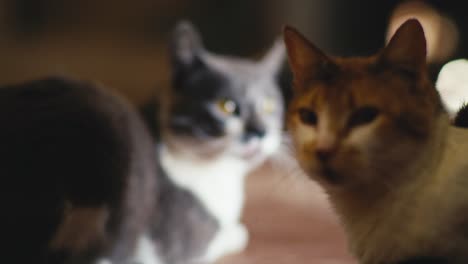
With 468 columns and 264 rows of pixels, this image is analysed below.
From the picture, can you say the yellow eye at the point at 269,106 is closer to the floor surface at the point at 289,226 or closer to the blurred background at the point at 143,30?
the floor surface at the point at 289,226

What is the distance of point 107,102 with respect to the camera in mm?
1249

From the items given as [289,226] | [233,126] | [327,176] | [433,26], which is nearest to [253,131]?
[233,126]

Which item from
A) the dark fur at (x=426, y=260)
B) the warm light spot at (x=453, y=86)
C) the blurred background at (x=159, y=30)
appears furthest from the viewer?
the blurred background at (x=159, y=30)

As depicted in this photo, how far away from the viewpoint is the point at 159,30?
2361 mm

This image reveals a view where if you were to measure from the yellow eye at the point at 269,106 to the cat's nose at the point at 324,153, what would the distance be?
1.96ft

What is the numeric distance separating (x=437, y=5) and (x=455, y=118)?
4.19ft

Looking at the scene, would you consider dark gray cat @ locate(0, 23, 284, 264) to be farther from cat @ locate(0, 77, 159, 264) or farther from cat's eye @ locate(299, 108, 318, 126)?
cat's eye @ locate(299, 108, 318, 126)

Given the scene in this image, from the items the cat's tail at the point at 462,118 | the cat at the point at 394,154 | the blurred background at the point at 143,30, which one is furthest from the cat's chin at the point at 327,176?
the blurred background at the point at 143,30

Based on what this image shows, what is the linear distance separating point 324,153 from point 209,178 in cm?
64

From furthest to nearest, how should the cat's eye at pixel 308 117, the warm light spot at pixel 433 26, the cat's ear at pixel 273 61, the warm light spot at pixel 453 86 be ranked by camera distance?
the warm light spot at pixel 433 26 → the cat's ear at pixel 273 61 → the warm light spot at pixel 453 86 → the cat's eye at pixel 308 117

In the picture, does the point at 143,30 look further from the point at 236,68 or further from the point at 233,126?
the point at 233,126

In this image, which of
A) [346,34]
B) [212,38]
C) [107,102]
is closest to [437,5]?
[346,34]

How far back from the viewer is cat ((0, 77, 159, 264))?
3.59 ft

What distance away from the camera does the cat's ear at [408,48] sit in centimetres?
81
